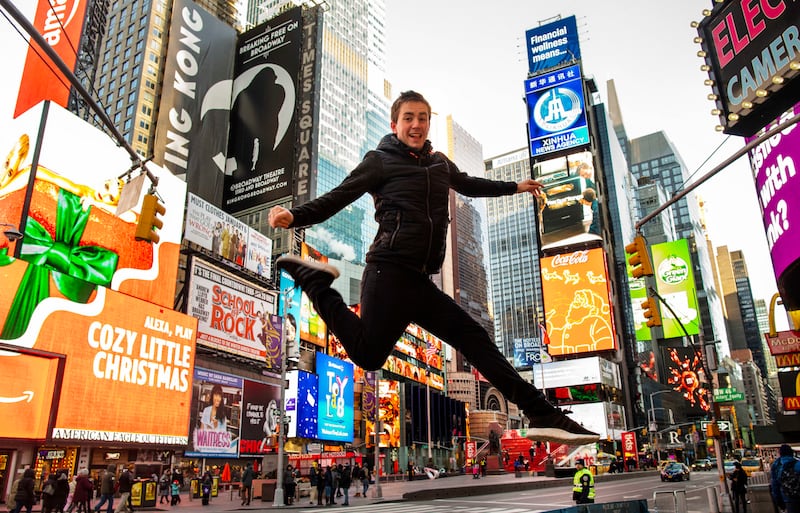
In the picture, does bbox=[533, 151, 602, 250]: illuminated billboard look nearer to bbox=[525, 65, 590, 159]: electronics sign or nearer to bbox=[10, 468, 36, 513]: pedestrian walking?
bbox=[525, 65, 590, 159]: electronics sign

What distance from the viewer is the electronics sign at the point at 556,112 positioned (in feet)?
214

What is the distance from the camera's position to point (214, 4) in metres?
90.9

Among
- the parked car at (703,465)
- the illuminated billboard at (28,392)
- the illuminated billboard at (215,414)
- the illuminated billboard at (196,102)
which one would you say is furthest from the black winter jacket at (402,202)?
the parked car at (703,465)

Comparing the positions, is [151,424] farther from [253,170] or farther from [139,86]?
[139,86]

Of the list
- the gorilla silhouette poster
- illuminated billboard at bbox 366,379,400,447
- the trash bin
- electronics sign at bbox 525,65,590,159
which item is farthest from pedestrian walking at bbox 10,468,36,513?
electronics sign at bbox 525,65,590,159

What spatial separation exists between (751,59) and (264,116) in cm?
4035

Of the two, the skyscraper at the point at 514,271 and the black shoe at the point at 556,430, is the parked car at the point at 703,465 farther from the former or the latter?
the skyscraper at the point at 514,271

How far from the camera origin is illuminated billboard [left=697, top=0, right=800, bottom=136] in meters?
8.73

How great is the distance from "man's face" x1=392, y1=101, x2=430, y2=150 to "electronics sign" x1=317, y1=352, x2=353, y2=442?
1688 inches

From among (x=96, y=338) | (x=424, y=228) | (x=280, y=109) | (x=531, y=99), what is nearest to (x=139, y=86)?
(x=280, y=109)

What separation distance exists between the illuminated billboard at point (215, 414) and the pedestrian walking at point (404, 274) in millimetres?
32575

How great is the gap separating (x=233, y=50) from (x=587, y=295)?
44143mm

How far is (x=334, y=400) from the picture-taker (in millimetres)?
46438

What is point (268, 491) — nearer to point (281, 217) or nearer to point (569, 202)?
point (281, 217)
